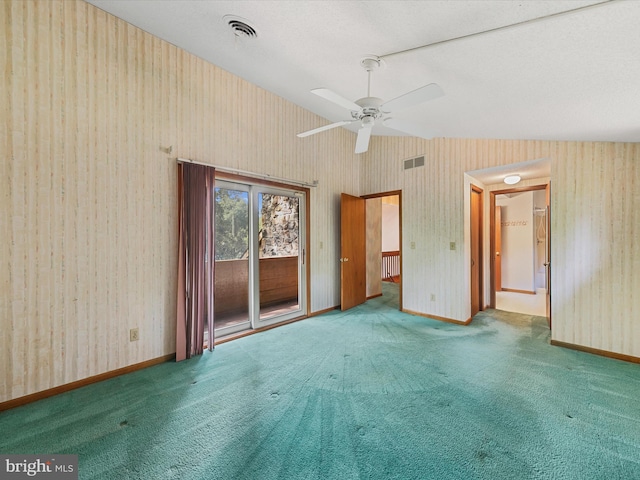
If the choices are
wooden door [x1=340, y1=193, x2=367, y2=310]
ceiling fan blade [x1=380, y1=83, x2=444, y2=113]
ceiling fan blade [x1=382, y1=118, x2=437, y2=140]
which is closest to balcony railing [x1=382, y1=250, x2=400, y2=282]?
wooden door [x1=340, y1=193, x2=367, y2=310]

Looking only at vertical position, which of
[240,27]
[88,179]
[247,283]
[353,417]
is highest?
[240,27]

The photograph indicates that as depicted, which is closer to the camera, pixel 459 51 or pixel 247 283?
pixel 459 51

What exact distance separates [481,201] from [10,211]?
601 centimetres

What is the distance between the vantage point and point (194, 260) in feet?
9.66

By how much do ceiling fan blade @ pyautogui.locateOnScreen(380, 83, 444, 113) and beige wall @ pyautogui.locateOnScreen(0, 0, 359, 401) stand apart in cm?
218

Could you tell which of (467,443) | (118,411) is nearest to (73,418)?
(118,411)

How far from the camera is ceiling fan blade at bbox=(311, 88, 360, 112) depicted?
1.84 metres

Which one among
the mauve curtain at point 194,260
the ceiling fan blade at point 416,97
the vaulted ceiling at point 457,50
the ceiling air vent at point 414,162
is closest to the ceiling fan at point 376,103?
the ceiling fan blade at point 416,97

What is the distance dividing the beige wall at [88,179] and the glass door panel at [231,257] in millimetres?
491

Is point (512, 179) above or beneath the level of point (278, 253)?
above

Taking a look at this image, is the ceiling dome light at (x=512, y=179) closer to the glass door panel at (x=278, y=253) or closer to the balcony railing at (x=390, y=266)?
the glass door panel at (x=278, y=253)

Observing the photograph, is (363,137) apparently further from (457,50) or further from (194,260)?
(194,260)

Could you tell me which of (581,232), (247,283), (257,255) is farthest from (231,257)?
(581,232)

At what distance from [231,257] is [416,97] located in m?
2.91
